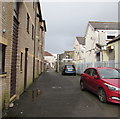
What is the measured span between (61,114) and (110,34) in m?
18.4

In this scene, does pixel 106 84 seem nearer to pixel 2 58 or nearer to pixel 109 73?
pixel 109 73

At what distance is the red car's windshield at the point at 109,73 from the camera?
20.7 ft

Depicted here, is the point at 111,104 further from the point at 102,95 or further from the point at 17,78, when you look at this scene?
the point at 17,78

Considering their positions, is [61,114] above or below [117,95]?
below

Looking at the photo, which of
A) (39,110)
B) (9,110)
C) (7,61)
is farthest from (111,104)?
(7,61)

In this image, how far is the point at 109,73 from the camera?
674 cm

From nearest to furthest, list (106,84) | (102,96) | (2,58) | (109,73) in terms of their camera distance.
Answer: (2,58) < (106,84) < (102,96) < (109,73)

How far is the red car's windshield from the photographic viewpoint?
6.32m

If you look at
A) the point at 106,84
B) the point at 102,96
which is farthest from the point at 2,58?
the point at 102,96

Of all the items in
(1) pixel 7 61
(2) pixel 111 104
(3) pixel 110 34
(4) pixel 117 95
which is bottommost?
(2) pixel 111 104

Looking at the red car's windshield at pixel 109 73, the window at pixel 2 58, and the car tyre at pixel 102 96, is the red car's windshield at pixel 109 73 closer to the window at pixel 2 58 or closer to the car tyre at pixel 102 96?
the car tyre at pixel 102 96

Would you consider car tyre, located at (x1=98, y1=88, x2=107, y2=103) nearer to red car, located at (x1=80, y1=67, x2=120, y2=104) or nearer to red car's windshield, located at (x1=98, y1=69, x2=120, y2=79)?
red car, located at (x1=80, y1=67, x2=120, y2=104)

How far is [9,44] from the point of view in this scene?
5.18 m

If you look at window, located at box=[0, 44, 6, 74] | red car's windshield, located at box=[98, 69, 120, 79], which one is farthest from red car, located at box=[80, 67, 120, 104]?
window, located at box=[0, 44, 6, 74]
